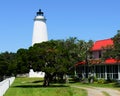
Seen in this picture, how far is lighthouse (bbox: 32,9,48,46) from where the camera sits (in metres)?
81.4

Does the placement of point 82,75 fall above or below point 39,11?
below

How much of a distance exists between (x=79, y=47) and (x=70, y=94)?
2739 centimetres

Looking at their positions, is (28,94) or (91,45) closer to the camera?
(28,94)

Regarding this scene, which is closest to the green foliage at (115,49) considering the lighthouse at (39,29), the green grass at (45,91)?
the green grass at (45,91)

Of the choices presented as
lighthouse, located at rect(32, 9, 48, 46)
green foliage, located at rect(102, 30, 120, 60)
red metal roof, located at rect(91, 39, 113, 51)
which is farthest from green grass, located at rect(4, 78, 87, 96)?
lighthouse, located at rect(32, 9, 48, 46)

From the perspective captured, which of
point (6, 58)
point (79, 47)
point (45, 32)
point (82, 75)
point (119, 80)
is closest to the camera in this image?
point (119, 80)

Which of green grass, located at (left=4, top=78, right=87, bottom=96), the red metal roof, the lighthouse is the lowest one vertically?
green grass, located at (left=4, top=78, right=87, bottom=96)

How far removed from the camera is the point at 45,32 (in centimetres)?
8306

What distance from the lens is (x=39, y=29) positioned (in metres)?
82.0

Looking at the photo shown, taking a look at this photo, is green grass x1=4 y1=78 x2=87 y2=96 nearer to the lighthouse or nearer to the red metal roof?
the red metal roof

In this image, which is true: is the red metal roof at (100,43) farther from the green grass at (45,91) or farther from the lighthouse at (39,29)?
the green grass at (45,91)

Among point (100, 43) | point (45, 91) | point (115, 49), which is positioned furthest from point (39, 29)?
point (45, 91)

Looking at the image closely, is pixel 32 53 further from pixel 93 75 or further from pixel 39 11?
pixel 39 11

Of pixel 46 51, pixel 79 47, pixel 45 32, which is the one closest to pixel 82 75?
pixel 79 47
